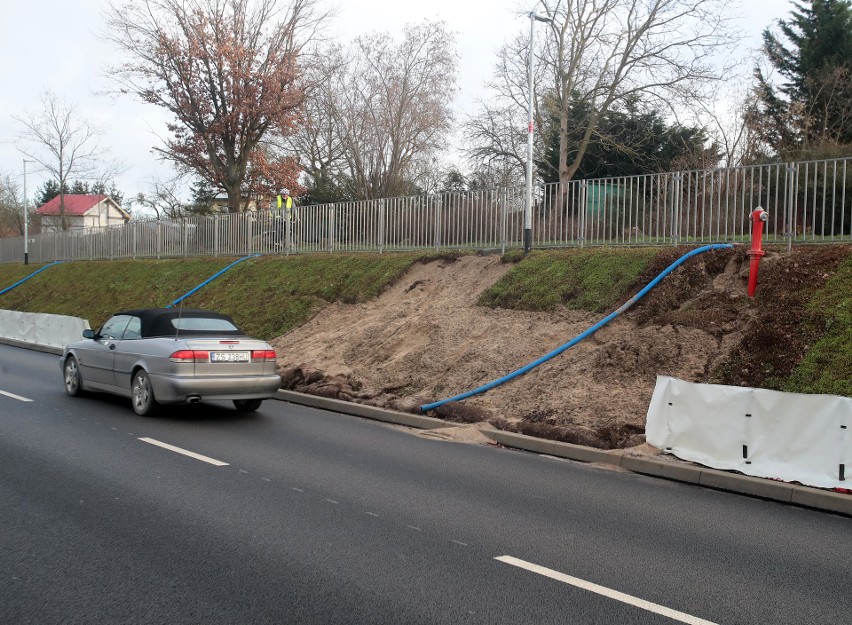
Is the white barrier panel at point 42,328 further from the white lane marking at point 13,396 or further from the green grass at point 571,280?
the green grass at point 571,280

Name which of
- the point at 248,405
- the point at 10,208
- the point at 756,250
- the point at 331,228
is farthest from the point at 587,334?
the point at 10,208

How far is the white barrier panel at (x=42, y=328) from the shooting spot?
2034cm

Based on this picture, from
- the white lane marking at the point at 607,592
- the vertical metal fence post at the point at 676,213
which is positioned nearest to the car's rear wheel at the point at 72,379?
the white lane marking at the point at 607,592

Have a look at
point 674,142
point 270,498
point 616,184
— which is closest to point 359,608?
point 270,498

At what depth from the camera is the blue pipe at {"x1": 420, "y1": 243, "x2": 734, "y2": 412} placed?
11.2 meters

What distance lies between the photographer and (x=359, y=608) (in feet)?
13.0

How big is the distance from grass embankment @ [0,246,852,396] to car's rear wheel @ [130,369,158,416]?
685cm

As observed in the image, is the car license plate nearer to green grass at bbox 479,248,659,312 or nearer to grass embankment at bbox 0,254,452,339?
green grass at bbox 479,248,659,312

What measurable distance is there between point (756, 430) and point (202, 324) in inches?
300

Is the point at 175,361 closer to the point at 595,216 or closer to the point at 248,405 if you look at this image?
the point at 248,405

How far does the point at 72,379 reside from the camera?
1188 centimetres

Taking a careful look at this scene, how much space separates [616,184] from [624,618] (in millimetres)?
12833

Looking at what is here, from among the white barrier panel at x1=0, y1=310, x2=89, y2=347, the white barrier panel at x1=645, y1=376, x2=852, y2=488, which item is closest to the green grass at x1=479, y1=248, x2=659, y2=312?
the white barrier panel at x1=645, y1=376, x2=852, y2=488

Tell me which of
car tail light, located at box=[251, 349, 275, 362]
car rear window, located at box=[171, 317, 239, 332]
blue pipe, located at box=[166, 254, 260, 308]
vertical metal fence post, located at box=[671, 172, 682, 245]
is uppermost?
vertical metal fence post, located at box=[671, 172, 682, 245]
